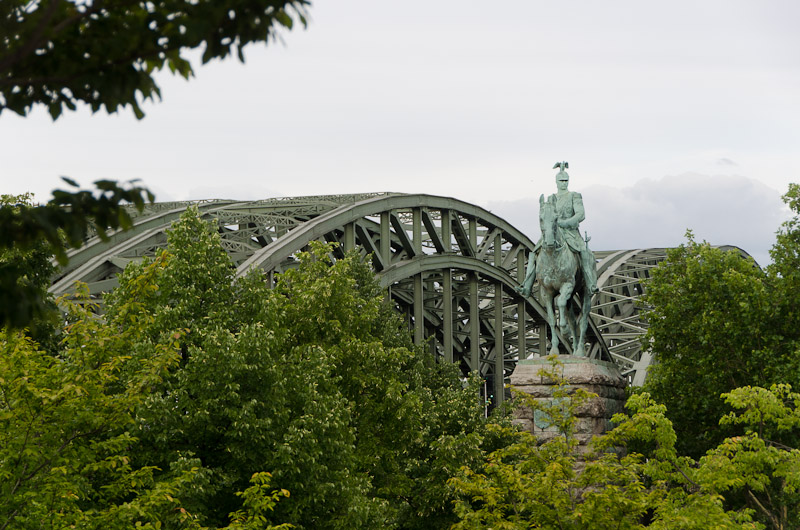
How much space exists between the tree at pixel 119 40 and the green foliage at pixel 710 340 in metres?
26.9

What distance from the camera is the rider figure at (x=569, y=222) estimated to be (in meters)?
21.9

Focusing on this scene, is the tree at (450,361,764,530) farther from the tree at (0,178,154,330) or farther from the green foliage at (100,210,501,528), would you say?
the tree at (0,178,154,330)

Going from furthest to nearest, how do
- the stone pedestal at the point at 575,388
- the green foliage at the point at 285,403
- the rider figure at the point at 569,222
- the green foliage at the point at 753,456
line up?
the rider figure at the point at 569,222, the stone pedestal at the point at 575,388, the green foliage at the point at 753,456, the green foliage at the point at 285,403

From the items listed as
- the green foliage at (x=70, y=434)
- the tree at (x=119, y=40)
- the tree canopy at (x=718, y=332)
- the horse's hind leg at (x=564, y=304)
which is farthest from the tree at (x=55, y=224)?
the tree canopy at (x=718, y=332)

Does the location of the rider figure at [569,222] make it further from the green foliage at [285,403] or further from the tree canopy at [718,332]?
the tree canopy at [718,332]

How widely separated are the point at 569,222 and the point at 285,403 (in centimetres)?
699

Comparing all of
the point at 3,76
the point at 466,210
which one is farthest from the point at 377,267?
the point at 3,76

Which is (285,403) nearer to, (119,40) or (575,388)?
(575,388)

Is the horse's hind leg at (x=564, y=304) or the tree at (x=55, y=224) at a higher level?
the tree at (x=55, y=224)

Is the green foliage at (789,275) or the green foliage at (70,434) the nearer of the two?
the green foliage at (70,434)

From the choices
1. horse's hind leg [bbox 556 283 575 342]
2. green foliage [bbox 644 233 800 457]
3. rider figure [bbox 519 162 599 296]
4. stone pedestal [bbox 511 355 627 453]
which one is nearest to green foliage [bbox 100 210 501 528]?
stone pedestal [bbox 511 355 627 453]

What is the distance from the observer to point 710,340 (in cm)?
3256

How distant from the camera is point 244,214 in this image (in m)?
36.6

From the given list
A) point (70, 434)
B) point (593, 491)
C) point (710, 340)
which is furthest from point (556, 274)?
point (710, 340)
